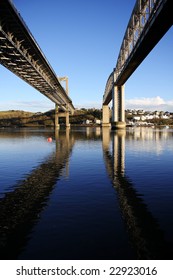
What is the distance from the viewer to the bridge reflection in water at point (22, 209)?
8625 mm

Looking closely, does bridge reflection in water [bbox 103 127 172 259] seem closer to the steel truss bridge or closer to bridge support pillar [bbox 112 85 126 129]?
the steel truss bridge

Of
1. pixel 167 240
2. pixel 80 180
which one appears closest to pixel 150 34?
pixel 80 180

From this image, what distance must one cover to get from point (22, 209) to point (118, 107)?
331 feet

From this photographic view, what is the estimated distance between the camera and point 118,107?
11019 cm

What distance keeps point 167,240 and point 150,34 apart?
43.9 m

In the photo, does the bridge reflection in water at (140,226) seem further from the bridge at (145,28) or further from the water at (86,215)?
the bridge at (145,28)

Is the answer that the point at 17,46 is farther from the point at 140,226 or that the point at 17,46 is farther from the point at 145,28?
the point at 140,226

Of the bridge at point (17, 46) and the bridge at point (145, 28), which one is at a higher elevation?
the bridge at point (145, 28)

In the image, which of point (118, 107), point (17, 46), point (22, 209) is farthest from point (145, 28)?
point (118, 107)

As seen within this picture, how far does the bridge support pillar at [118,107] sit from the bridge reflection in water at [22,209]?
296 ft

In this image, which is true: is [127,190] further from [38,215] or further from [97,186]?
[38,215]

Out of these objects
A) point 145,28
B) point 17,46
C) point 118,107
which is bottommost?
point 118,107

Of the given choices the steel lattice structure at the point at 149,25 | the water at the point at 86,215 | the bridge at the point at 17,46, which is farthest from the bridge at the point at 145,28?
the water at the point at 86,215

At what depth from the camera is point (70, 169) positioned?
74.1 ft
